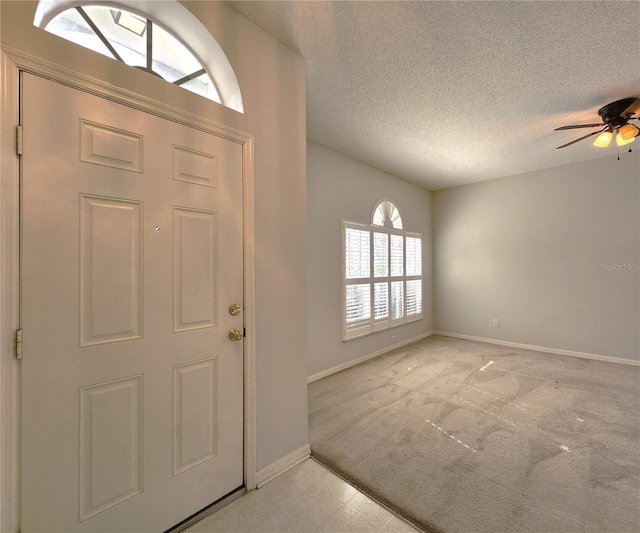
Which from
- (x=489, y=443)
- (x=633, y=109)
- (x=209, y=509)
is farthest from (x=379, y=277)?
(x=209, y=509)

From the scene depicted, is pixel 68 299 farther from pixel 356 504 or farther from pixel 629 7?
pixel 629 7

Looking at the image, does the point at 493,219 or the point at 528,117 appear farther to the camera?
the point at 493,219

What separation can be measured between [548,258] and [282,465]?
4.63m

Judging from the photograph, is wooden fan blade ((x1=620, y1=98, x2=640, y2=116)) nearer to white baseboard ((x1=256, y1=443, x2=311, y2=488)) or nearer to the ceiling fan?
the ceiling fan

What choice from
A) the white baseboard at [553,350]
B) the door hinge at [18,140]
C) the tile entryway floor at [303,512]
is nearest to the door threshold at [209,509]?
the tile entryway floor at [303,512]

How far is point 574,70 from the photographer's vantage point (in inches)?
81.1

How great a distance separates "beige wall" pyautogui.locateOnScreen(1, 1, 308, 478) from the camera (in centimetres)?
160

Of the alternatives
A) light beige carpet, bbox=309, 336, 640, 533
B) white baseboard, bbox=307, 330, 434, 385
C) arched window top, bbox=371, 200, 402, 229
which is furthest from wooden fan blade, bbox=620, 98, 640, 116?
white baseboard, bbox=307, 330, 434, 385

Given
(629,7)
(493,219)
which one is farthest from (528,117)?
(493,219)

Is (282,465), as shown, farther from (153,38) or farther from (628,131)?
(628,131)

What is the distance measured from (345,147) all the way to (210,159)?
7.72ft

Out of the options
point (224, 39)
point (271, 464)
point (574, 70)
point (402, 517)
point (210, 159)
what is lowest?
point (402, 517)

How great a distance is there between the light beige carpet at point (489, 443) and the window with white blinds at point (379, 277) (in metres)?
0.73

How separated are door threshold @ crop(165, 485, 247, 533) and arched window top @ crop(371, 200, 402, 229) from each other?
11.0 ft
